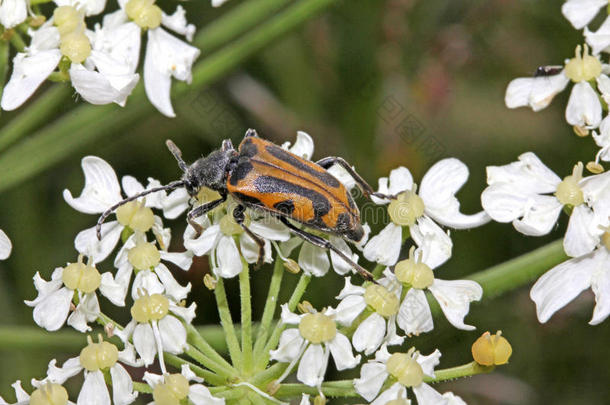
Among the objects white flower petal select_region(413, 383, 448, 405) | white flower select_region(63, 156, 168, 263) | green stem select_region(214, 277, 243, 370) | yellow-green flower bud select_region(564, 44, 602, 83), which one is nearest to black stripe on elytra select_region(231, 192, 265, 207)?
white flower select_region(63, 156, 168, 263)

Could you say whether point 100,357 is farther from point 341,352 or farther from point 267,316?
point 341,352

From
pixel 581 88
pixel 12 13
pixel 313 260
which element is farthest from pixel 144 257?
pixel 581 88

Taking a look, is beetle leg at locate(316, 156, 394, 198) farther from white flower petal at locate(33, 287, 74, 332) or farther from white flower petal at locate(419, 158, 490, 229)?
white flower petal at locate(33, 287, 74, 332)

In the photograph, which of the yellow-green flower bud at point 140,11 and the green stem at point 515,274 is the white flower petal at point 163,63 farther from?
the green stem at point 515,274

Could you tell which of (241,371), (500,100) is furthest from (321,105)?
(241,371)

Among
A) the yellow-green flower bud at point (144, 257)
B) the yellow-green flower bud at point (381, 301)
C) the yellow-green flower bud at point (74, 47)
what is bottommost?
the yellow-green flower bud at point (144, 257)

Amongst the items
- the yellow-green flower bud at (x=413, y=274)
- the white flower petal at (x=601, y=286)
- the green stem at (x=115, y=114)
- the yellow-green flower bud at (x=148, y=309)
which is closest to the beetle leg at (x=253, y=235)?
the yellow-green flower bud at (x=148, y=309)
